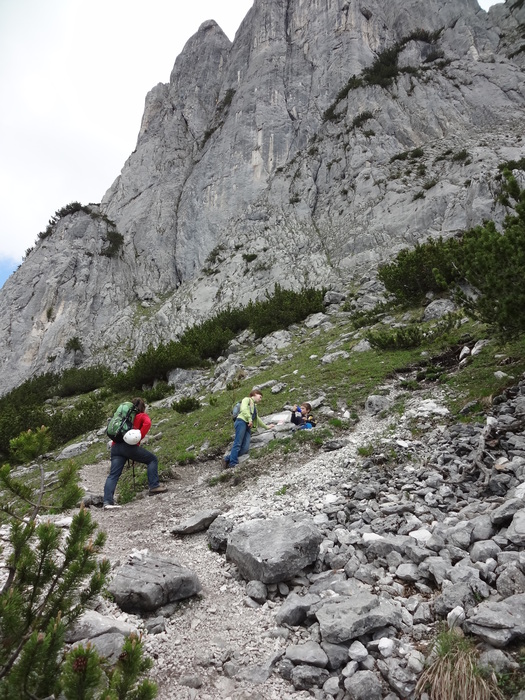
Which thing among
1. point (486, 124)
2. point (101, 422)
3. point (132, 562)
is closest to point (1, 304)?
point (101, 422)

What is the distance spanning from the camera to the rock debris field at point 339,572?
3.26 meters

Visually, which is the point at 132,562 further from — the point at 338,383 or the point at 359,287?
A: the point at 359,287

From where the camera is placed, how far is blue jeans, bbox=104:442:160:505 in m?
8.48

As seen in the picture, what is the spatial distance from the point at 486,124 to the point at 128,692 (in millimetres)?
59181

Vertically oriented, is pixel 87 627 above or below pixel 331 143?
below

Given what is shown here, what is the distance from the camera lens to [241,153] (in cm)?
5472

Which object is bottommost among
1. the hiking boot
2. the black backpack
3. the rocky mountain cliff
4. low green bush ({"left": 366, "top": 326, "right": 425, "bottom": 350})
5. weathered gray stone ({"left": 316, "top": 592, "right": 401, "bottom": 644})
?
low green bush ({"left": 366, "top": 326, "right": 425, "bottom": 350})

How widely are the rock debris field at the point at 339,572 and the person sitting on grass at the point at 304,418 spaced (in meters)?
2.70

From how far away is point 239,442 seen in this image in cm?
1003

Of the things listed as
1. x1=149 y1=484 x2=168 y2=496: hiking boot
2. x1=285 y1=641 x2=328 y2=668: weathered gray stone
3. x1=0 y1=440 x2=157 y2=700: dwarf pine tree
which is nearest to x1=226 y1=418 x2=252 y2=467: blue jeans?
x1=149 y1=484 x2=168 y2=496: hiking boot

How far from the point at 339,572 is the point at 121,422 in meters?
6.00

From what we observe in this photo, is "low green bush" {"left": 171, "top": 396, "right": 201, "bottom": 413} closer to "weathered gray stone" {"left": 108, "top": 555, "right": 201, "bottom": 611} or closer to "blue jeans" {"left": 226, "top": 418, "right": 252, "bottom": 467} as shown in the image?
"blue jeans" {"left": 226, "top": 418, "right": 252, "bottom": 467}

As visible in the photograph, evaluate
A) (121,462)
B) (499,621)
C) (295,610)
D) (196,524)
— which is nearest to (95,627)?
(295,610)

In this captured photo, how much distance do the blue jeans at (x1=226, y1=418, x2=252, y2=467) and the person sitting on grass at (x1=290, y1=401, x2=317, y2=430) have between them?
4.86 ft
